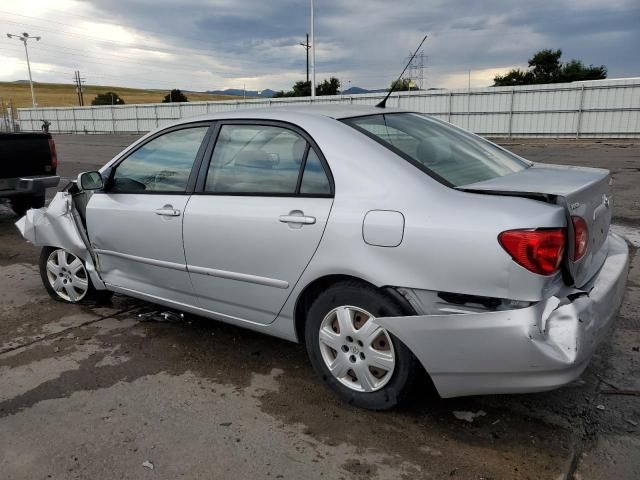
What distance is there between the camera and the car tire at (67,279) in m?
4.38

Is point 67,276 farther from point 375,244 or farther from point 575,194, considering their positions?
point 575,194

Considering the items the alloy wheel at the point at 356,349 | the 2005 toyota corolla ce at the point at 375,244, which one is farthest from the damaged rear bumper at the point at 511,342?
the alloy wheel at the point at 356,349

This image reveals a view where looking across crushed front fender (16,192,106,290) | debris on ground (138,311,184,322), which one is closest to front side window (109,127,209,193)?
crushed front fender (16,192,106,290)

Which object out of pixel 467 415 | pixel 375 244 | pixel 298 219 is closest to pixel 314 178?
pixel 298 219

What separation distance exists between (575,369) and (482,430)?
1.94ft

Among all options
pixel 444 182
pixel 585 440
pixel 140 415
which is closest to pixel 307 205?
pixel 444 182

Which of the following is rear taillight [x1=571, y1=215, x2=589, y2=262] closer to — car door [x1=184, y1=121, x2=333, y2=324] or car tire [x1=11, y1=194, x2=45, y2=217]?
car door [x1=184, y1=121, x2=333, y2=324]

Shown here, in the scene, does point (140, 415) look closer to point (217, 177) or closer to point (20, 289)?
point (217, 177)

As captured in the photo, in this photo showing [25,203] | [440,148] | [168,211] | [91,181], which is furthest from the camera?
[25,203]

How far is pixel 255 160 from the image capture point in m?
3.20

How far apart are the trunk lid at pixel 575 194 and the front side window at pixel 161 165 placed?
180cm

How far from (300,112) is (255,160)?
381mm

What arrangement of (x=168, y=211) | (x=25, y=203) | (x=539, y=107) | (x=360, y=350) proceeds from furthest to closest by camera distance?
1. (x=539, y=107)
2. (x=25, y=203)
3. (x=168, y=211)
4. (x=360, y=350)

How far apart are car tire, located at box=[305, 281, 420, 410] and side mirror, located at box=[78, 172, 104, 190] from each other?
74.8 inches
